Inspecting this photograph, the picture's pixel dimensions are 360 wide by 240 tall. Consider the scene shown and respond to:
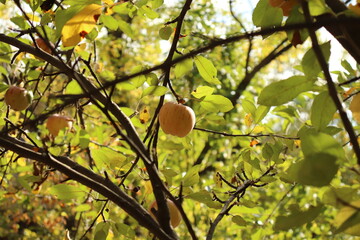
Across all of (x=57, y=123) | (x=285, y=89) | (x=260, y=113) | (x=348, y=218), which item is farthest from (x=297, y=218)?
(x=57, y=123)

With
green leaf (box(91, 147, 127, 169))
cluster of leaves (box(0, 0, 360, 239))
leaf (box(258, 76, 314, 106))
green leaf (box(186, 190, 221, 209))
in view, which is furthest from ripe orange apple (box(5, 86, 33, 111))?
leaf (box(258, 76, 314, 106))

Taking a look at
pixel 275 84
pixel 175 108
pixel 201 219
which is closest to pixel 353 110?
pixel 275 84

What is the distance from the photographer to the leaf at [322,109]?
1.88ft

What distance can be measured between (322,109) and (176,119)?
55 centimetres

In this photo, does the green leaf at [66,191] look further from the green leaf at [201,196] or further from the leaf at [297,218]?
the leaf at [297,218]

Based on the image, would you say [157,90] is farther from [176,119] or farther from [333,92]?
[333,92]

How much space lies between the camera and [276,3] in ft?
2.24

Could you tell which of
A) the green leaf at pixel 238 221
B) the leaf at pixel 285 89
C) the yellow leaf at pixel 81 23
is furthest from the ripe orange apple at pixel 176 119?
the leaf at pixel 285 89

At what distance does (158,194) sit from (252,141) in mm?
521

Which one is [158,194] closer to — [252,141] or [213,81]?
[213,81]

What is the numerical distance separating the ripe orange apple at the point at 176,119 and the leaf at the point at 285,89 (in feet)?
1.71

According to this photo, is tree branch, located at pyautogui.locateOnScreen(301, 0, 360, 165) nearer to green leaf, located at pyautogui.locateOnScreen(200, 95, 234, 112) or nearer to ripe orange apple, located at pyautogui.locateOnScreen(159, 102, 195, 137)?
green leaf, located at pyautogui.locateOnScreen(200, 95, 234, 112)

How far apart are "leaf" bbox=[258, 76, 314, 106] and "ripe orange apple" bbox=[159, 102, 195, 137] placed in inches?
20.5

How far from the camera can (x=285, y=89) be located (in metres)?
0.58
